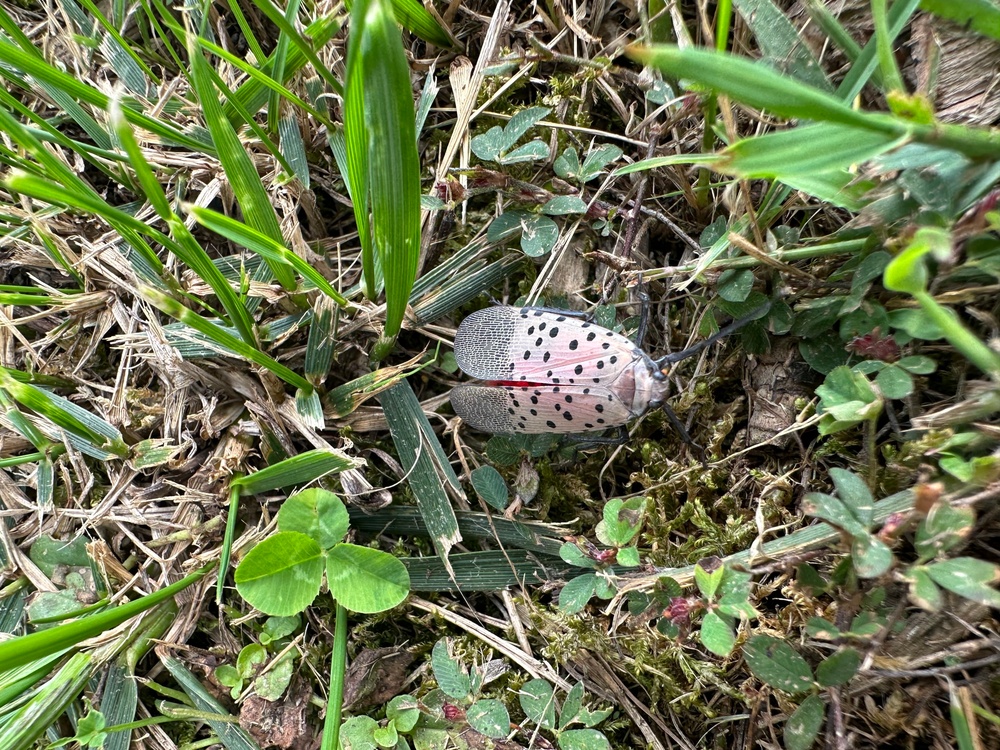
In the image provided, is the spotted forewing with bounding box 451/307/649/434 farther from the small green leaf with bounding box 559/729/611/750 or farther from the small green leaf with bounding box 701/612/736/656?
the small green leaf with bounding box 559/729/611/750

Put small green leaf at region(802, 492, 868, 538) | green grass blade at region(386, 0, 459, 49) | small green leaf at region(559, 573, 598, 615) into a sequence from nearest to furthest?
small green leaf at region(802, 492, 868, 538) → small green leaf at region(559, 573, 598, 615) → green grass blade at region(386, 0, 459, 49)

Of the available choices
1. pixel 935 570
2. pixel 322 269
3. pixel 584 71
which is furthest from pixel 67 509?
pixel 935 570

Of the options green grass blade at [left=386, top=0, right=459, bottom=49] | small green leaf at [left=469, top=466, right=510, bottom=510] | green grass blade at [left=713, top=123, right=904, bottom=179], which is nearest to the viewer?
green grass blade at [left=713, top=123, right=904, bottom=179]

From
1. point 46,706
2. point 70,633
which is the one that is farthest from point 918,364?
point 46,706

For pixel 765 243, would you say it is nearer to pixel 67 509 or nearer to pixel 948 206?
pixel 948 206

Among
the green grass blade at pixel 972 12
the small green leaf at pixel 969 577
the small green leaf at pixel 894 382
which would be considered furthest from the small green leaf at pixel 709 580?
the green grass blade at pixel 972 12

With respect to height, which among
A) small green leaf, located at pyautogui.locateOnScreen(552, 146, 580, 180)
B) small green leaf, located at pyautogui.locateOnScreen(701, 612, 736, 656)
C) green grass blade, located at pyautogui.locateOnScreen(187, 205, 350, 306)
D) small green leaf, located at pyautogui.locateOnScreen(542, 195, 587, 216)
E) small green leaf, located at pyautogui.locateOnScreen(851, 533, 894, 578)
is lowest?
small green leaf, located at pyautogui.locateOnScreen(701, 612, 736, 656)

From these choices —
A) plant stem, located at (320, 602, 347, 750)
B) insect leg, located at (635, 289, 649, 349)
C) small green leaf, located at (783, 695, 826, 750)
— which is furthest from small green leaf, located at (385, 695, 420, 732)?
insect leg, located at (635, 289, 649, 349)
